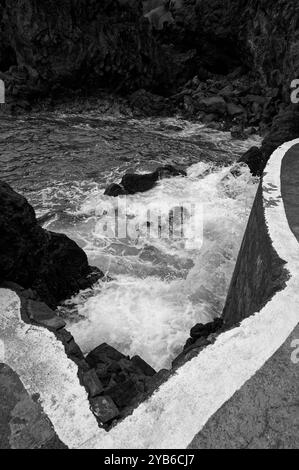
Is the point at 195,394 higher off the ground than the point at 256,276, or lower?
higher

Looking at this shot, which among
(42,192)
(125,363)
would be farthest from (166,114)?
(125,363)

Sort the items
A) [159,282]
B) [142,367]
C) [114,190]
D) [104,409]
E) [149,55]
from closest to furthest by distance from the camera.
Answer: [104,409] < [142,367] < [159,282] < [114,190] < [149,55]

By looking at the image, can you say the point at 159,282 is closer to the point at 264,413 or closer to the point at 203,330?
the point at 203,330

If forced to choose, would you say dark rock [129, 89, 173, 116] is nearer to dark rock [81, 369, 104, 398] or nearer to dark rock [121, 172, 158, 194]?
dark rock [121, 172, 158, 194]

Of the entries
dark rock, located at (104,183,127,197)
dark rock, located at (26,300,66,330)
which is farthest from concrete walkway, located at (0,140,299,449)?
dark rock, located at (104,183,127,197)

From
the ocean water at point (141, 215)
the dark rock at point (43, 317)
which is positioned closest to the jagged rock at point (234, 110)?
the ocean water at point (141, 215)

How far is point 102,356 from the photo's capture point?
4.79 meters

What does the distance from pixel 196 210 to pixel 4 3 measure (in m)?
19.4

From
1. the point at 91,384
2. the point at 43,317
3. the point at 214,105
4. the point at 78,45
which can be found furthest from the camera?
the point at 78,45

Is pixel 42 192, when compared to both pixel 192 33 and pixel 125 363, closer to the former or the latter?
pixel 125 363

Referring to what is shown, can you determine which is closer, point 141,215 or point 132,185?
point 141,215

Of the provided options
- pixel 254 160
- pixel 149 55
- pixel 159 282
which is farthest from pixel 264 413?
pixel 149 55

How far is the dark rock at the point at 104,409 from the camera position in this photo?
9.98 feet

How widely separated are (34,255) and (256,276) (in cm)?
321
